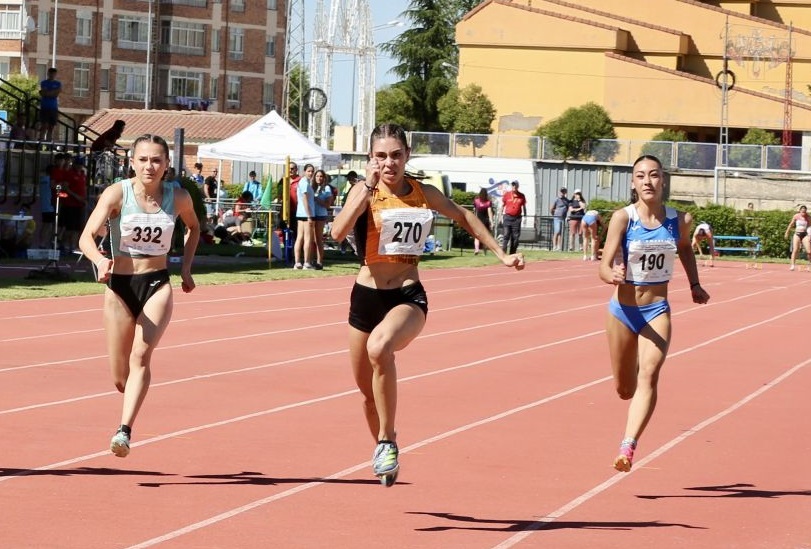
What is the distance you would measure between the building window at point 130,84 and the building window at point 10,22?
6382mm

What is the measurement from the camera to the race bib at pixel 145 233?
8.53 meters

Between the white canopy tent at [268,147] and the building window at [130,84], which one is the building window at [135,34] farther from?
the white canopy tent at [268,147]

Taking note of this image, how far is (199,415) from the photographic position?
34.3ft

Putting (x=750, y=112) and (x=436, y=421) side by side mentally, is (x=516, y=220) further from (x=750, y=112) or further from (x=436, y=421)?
(x=750, y=112)

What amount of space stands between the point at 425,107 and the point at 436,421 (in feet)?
269

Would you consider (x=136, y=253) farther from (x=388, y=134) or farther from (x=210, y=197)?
(x=210, y=197)

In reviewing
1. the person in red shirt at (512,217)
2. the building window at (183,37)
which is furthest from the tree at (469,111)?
the person in red shirt at (512,217)

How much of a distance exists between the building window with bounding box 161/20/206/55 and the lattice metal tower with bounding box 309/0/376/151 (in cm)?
2856

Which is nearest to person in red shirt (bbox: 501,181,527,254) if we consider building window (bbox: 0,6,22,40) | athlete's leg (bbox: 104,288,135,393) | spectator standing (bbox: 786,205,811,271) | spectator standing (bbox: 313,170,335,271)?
spectator standing (bbox: 313,170,335,271)

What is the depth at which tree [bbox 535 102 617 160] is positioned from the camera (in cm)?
5481

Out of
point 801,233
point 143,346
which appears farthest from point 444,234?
point 143,346

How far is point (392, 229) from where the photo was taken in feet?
25.2

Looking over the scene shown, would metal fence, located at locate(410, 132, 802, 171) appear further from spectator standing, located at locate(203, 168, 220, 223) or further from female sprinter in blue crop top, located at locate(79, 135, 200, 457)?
female sprinter in blue crop top, located at locate(79, 135, 200, 457)

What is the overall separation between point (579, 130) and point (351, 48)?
1015 cm
